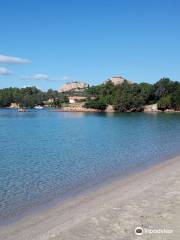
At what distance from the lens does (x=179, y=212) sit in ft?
46.0

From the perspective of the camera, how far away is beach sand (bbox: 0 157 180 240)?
12367 millimetres

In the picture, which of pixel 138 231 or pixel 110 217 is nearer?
pixel 138 231

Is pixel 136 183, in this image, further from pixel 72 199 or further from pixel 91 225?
pixel 91 225

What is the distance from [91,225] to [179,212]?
3.05m

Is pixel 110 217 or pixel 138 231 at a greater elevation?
pixel 138 231

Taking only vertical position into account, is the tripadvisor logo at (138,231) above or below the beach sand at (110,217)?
above

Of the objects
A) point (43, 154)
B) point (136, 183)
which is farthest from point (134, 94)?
point (136, 183)

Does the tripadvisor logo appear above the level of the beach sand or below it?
above

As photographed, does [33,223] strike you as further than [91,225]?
Yes

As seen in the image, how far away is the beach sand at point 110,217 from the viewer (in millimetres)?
12367

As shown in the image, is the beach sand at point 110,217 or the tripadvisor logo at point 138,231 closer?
the tripadvisor logo at point 138,231

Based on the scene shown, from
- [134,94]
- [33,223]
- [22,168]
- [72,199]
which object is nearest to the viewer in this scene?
[33,223]

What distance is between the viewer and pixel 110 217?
1408 cm

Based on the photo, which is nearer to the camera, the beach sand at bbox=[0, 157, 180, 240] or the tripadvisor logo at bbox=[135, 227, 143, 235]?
the tripadvisor logo at bbox=[135, 227, 143, 235]
